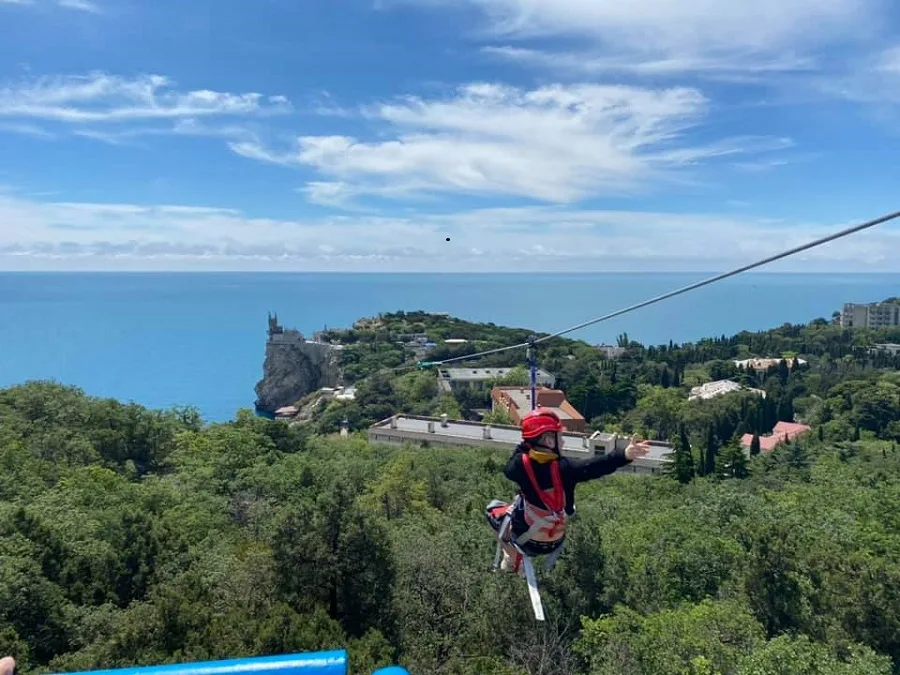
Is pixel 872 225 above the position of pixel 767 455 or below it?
above

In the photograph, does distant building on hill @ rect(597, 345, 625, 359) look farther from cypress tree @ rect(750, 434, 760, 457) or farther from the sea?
cypress tree @ rect(750, 434, 760, 457)

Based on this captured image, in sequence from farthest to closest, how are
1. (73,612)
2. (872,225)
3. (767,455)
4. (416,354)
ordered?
(416,354) < (767,455) < (73,612) < (872,225)

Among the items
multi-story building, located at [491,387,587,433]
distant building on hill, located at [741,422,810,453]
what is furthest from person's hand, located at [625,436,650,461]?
distant building on hill, located at [741,422,810,453]

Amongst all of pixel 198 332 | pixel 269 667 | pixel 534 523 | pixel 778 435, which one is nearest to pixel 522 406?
pixel 778 435

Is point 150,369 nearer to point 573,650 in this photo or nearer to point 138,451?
point 138,451

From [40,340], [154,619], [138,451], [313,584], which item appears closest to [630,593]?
[313,584]

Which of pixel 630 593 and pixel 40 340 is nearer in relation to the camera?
pixel 630 593

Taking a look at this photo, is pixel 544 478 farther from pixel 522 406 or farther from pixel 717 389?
pixel 717 389
